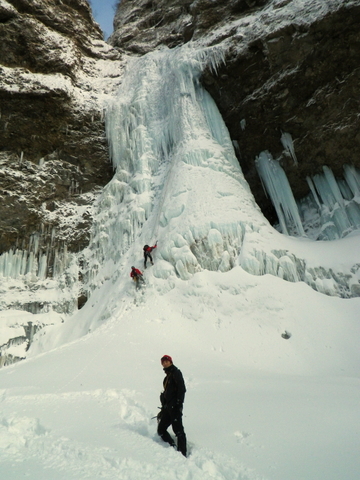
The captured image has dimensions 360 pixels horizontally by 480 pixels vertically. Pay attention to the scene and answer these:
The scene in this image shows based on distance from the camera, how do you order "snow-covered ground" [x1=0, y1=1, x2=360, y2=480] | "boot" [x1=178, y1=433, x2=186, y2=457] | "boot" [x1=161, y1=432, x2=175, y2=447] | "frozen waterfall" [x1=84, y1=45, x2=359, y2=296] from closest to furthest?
"snow-covered ground" [x1=0, y1=1, x2=360, y2=480] → "boot" [x1=178, y1=433, x2=186, y2=457] → "boot" [x1=161, y1=432, x2=175, y2=447] → "frozen waterfall" [x1=84, y1=45, x2=359, y2=296]

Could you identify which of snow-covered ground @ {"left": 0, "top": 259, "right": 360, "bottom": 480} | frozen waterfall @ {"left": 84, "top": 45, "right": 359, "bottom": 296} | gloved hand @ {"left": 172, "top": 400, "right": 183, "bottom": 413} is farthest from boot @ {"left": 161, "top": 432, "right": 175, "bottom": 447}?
frozen waterfall @ {"left": 84, "top": 45, "right": 359, "bottom": 296}

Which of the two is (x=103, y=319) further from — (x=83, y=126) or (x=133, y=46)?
(x=133, y=46)

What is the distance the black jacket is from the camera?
3.91 m

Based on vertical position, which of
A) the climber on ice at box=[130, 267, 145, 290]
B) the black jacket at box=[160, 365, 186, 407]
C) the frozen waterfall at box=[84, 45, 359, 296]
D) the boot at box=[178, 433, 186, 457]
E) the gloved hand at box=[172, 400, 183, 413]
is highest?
the frozen waterfall at box=[84, 45, 359, 296]

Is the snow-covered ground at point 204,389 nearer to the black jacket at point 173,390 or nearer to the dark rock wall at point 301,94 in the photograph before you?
the black jacket at point 173,390

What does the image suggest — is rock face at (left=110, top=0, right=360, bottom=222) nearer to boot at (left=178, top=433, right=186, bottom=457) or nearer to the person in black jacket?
the person in black jacket

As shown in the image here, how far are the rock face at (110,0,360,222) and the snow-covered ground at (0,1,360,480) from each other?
6.55 feet

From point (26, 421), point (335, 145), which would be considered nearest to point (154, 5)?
point (335, 145)

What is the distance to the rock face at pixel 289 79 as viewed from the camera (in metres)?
15.7

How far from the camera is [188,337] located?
10336mm

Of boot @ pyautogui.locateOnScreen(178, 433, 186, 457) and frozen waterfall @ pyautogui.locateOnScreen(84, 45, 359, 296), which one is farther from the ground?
frozen waterfall @ pyautogui.locateOnScreen(84, 45, 359, 296)

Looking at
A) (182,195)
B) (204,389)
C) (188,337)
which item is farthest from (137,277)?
(204,389)

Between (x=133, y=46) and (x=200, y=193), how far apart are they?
→ 1966cm

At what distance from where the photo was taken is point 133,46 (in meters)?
27.3
